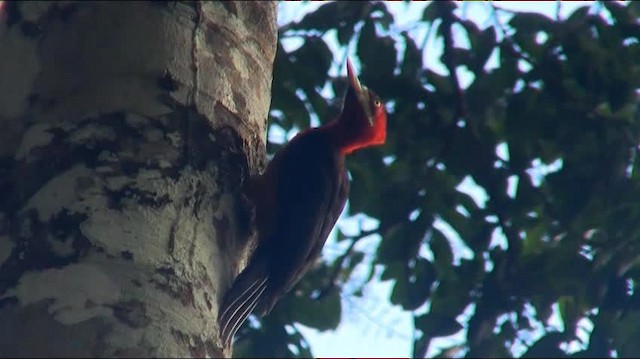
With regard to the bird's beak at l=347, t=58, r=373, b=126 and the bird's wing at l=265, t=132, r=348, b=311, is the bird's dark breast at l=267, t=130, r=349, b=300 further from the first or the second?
the bird's beak at l=347, t=58, r=373, b=126

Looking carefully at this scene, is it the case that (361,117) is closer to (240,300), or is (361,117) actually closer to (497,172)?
(497,172)

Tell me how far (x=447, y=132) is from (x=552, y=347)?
0.94 meters

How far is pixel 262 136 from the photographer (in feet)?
9.47

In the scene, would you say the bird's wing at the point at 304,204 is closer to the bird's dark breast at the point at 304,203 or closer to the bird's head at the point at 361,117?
the bird's dark breast at the point at 304,203

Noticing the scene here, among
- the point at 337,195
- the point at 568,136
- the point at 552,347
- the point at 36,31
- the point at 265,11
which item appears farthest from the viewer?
the point at 568,136

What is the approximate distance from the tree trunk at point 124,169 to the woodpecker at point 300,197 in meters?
0.35

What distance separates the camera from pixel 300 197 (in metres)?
3.56

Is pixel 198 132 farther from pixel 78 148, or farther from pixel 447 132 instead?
pixel 447 132

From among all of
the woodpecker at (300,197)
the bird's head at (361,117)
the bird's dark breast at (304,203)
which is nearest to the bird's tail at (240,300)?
the woodpecker at (300,197)

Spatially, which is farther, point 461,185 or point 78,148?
point 461,185

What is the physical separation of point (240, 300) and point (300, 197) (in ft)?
3.24

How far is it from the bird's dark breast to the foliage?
1.67 feet

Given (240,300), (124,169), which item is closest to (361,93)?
(240,300)

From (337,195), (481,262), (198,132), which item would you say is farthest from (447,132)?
(198,132)
